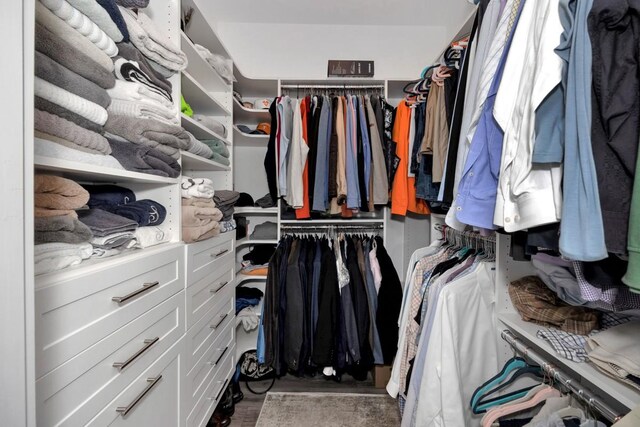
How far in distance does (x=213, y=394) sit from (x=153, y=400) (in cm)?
55

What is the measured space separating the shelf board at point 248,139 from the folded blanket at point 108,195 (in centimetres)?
95

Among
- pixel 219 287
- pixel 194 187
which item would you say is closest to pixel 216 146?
pixel 194 187

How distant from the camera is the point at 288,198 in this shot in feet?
5.16

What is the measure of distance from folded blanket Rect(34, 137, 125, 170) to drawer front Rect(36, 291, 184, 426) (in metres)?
0.44

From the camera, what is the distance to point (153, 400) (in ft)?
2.68

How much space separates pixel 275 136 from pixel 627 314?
63.3 inches

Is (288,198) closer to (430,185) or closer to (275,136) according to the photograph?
(275,136)

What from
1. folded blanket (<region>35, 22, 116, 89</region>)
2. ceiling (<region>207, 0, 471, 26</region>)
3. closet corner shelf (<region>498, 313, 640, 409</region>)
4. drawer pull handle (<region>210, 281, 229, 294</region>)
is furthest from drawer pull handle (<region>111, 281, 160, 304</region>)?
ceiling (<region>207, 0, 471, 26</region>)

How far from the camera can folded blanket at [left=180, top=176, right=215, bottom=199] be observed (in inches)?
42.9

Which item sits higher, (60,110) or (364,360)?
(60,110)

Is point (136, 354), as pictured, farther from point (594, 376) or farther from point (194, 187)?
point (594, 376)

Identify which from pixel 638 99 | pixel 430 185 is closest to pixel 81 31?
pixel 638 99

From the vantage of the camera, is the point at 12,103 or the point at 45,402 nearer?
the point at 12,103

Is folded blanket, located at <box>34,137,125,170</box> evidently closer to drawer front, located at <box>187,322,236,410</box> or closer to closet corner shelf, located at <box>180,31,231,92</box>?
closet corner shelf, located at <box>180,31,231,92</box>
